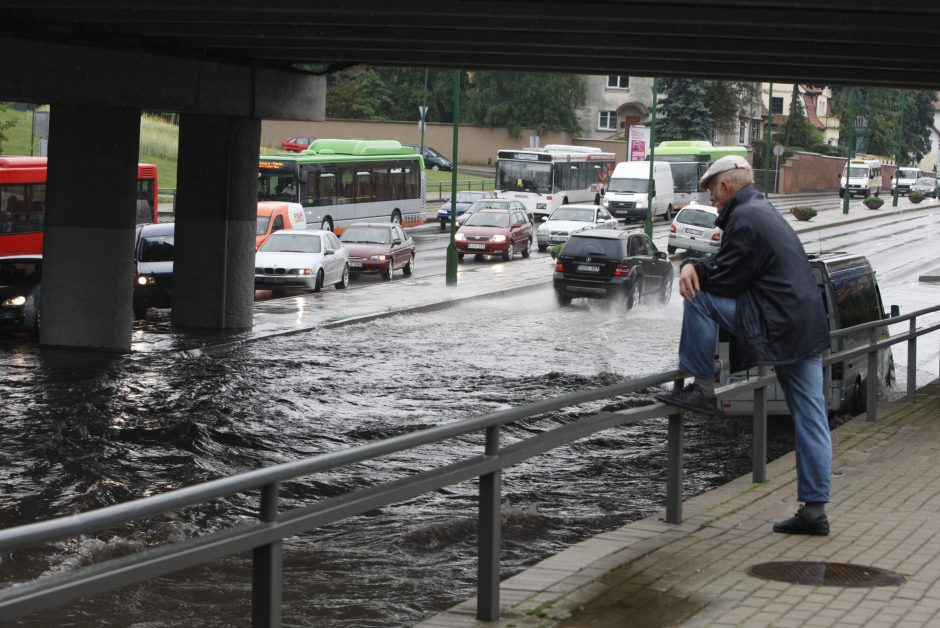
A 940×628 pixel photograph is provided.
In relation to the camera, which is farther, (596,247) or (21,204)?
(21,204)

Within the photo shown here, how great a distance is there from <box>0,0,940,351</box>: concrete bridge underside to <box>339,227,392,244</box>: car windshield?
38.0 feet

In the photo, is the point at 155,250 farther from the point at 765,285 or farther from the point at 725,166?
the point at 765,285

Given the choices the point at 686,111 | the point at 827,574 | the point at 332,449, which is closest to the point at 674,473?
the point at 827,574

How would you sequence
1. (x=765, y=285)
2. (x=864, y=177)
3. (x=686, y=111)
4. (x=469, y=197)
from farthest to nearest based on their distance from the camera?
(x=864, y=177)
(x=686, y=111)
(x=469, y=197)
(x=765, y=285)

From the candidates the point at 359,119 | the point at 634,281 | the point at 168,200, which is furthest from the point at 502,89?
the point at 634,281

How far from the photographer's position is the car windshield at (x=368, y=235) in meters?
37.5

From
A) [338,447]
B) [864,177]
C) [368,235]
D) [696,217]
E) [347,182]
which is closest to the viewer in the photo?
[338,447]

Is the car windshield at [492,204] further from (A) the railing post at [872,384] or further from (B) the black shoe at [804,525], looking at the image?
(B) the black shoe at [804,525]

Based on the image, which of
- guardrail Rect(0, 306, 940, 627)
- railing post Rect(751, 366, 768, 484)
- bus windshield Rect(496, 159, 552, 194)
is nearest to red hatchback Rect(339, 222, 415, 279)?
bus windshield Rect(496, 159, 552, 194)

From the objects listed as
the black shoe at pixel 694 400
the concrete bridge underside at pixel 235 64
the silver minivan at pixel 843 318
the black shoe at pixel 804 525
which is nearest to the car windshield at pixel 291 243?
the concrete bridge underside at pixel 235 64

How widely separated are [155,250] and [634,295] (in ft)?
35.6

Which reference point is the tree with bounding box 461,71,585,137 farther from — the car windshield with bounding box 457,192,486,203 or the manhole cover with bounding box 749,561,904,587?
the manhole cover with bounding box 749,561,904,587

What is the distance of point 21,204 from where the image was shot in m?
32.7

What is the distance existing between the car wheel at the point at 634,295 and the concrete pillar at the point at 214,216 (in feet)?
33.3
